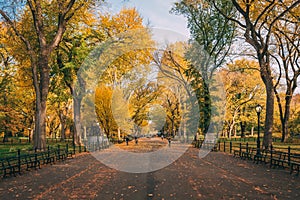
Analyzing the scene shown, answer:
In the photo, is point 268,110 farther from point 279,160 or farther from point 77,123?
point 77,123

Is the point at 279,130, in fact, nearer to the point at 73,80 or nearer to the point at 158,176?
the point at 73,80

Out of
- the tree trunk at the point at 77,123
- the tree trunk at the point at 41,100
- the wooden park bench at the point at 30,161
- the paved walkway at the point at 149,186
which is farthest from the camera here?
the tree trunk at the point at 77,123

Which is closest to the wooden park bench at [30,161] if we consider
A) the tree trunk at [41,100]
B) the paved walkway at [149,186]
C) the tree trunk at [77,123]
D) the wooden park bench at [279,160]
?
the paved walkway at [149,186]

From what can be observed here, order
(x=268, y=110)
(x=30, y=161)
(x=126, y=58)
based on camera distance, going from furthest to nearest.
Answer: (x=126, y=58) < (x=268, y=110) < (x=30, y=161)

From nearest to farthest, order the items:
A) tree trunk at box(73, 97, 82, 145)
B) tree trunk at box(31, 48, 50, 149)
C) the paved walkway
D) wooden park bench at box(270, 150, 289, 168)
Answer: the paved walkway
wooden park bench at box(270, 150, 289, 168)
tree trunk at box(31, 48, 50, 149)
tree trunk at box(73, 97, 82, 145)

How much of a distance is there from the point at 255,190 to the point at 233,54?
74.3ft

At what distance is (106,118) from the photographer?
1511 inches

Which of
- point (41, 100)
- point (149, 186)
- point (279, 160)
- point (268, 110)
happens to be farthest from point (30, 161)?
point (268, 110)

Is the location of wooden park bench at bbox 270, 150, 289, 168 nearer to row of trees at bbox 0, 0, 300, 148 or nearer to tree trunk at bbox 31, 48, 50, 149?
row of trees at bbox 0, 0, 300, 148

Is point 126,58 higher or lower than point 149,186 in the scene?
higher

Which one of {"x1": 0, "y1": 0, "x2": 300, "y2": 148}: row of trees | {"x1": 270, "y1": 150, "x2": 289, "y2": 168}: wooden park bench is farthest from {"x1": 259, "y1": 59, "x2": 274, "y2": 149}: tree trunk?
{"x1": 270, "y1": 150, "x2": 289, "y2": 168}: wooden park bench

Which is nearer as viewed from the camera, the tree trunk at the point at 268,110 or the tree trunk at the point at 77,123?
the tree trunk at the point at 268,110

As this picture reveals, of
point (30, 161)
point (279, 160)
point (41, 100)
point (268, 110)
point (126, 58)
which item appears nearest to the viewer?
point (279, 160)

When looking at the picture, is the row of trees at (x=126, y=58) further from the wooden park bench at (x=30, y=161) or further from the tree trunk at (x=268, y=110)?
the wooden park bench at (x=30, y=161)
